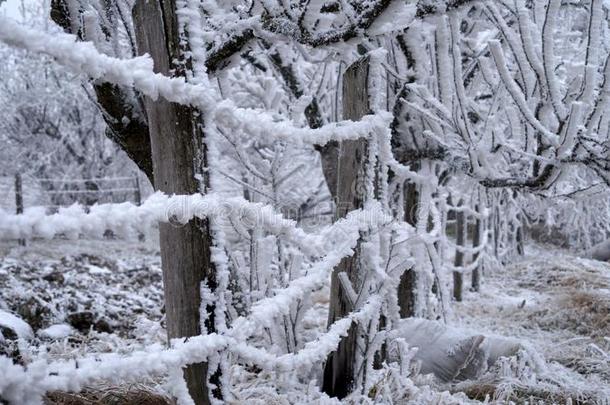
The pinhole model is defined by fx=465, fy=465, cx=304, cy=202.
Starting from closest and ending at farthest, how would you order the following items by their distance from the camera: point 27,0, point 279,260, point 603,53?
point 279,260 → point 603,53 → point 27,0

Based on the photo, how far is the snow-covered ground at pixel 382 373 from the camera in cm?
199

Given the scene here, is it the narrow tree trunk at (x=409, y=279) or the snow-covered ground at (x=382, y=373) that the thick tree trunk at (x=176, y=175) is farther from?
the narrow tree trunk at (x=409, y=279)

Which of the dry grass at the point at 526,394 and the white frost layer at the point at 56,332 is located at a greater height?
the white frost layer at the point at 56,332

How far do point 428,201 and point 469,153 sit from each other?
75 centimetres

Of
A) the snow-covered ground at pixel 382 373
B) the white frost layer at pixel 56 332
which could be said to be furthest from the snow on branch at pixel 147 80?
the white frost layer at pixel 56 332

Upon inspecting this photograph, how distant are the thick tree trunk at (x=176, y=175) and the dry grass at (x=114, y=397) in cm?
43

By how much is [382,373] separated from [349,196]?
0.78 m

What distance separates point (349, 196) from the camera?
202cm

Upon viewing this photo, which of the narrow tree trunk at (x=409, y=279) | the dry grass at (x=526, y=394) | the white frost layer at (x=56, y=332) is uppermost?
the narrow tree trunk at (x=409, y=279)

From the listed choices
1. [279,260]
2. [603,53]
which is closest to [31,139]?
[279,260]

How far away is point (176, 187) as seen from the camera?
1164 millimetres

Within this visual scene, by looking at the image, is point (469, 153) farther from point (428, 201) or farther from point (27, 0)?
point (27, 0)

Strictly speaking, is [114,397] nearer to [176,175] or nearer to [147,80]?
[176,175]

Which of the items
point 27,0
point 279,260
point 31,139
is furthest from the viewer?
point 27,0
